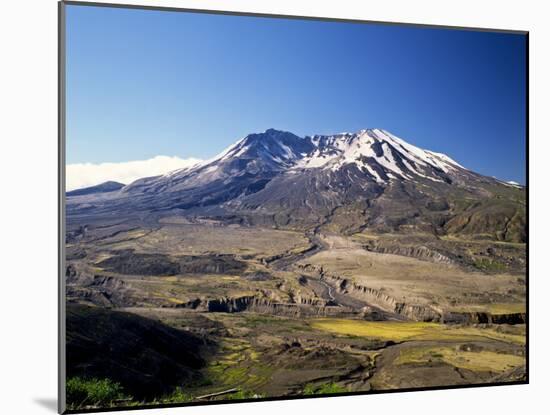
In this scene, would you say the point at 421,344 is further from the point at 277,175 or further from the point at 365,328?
the point at 277,175

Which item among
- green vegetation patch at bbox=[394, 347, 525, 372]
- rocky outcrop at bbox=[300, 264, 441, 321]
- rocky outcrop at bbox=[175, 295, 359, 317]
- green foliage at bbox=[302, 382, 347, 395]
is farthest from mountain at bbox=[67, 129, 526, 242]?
green foliage at bbox=[302, 382, 347, 395]

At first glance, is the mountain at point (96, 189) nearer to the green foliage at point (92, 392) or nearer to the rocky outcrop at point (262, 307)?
the rocky outcrop at point (262, 307)

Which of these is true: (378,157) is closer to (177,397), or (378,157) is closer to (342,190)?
(342,190)

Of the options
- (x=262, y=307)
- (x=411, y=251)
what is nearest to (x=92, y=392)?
(x=262, y=307)

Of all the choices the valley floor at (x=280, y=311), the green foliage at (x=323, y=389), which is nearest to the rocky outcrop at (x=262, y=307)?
the valley floor at (x=280, y=311)

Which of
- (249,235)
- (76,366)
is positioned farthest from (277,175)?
(76,366)

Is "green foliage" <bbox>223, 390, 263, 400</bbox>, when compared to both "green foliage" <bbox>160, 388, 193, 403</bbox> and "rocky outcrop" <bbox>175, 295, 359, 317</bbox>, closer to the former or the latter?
"green foliage" <bbox>160, 388, 193, 403</bbox>
